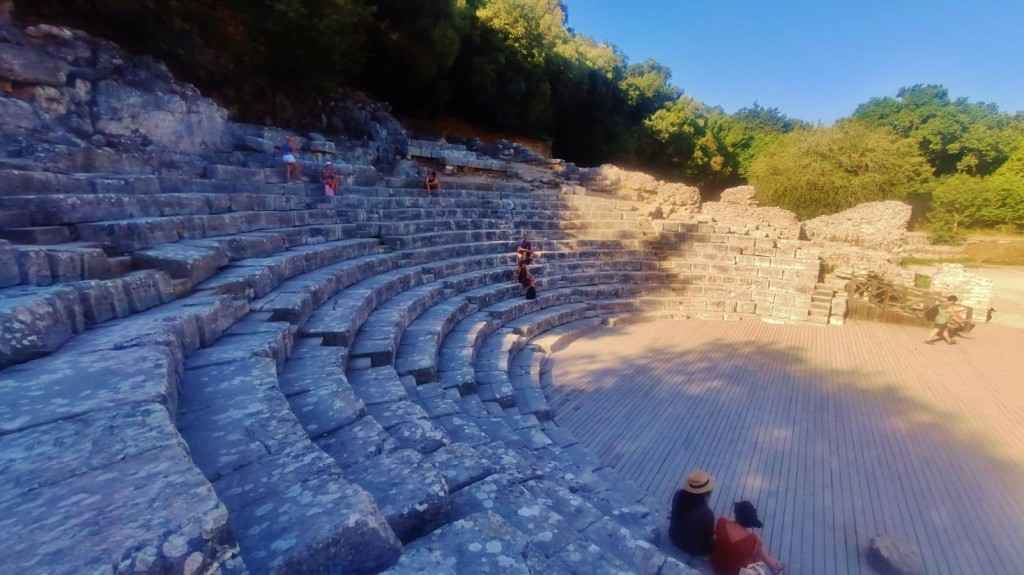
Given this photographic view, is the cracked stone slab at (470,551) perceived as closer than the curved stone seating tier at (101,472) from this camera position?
No

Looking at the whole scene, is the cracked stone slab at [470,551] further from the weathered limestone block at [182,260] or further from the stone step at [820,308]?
the stone step at [820,308]

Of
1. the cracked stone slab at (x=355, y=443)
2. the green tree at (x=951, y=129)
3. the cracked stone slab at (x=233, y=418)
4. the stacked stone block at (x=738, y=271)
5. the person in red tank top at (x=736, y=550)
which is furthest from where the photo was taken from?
the green tree at (x=951, y=129)

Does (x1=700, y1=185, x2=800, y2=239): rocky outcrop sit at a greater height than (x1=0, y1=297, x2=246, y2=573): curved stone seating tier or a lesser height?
greater

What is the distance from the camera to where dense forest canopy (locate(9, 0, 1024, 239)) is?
1321 centimetres

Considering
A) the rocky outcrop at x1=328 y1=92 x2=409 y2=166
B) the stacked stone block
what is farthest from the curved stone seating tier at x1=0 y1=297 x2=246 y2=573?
the rocky outcrop at x1=328 y1=92 x2=409 y2=166

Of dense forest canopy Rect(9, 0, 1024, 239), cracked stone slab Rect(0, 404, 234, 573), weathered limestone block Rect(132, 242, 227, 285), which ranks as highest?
dense forest canopy Rect(9, 0, 1024, 239)

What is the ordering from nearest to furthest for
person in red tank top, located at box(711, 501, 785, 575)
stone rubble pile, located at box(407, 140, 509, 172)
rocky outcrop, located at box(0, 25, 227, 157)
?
person in red tank top, located at box(711, 501, 785, 575), rocky outcrop, located at box(0, 25, 227, 157), stone rubble pile, located at box(407, 140, 509, 172)

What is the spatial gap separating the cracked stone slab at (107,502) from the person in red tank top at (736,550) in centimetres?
303

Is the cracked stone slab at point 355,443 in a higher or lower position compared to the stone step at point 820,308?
higher

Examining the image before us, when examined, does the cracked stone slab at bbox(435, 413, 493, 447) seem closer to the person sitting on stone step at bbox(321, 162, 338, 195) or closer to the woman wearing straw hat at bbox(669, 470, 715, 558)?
the woman wearing straw hat at bbox(669, 470, 715, 558)

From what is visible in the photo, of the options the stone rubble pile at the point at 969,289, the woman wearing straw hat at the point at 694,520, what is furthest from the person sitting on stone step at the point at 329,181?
the stone rubble pile at the point at 969,289

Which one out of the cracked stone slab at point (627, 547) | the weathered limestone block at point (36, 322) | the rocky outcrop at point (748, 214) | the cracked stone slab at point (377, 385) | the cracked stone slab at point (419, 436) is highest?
the rocky outcrop at point (748, 214)

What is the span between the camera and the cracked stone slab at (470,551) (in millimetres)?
1495

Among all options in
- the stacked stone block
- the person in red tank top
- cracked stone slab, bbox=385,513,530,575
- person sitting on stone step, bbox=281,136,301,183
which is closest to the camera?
cracked stone slab, bbox=385,513,530,575
